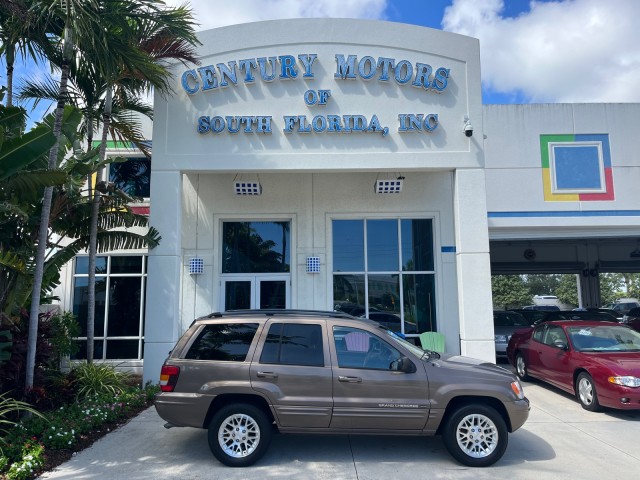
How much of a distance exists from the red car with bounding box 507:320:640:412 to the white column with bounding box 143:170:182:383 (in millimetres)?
7771

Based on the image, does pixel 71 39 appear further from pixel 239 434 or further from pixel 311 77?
pixel 239 434

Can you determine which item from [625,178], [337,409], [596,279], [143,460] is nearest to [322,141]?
[337,409]

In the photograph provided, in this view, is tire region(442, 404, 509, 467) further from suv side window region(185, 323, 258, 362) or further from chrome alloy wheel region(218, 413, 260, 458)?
suv side window region(185, 323, 258, 362)

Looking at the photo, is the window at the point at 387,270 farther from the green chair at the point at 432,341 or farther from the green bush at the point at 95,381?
the green bush at the point at 95,381

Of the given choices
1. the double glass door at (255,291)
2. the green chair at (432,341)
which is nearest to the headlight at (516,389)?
the green chair at (432,341)

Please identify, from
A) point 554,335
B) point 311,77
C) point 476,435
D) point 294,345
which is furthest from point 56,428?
point 554,335

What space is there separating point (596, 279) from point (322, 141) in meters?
23.9

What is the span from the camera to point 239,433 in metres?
5.75

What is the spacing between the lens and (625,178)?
13312 millimetres

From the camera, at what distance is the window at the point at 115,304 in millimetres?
12289

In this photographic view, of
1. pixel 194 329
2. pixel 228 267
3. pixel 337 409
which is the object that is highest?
pixel 228 267

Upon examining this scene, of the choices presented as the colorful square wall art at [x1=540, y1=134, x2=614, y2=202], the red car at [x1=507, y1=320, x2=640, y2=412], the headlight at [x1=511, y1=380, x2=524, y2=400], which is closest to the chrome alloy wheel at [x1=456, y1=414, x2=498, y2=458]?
the headlight at [x1=511, y1=380, x2=524, y2=400]

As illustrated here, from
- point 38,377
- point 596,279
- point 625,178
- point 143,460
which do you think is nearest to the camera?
point 143,460

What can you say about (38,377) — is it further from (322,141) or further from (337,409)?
(322,141)
